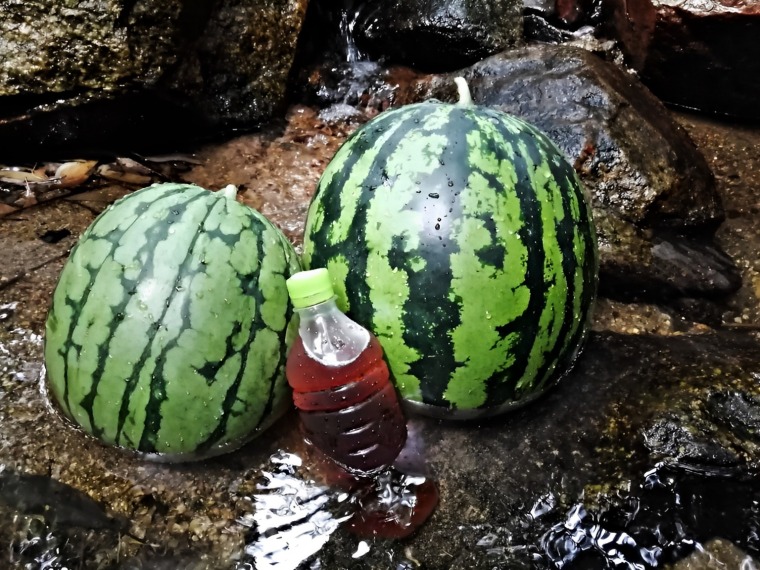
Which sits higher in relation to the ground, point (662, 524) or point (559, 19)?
point (559, 19)

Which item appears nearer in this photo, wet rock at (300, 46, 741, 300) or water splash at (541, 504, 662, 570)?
water splash at (541, 504, 662, 570)

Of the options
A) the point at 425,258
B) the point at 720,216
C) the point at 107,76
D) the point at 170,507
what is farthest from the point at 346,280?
the point at 720,216

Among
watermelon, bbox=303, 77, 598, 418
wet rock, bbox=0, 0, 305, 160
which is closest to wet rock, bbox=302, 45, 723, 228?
watermelon, bbox=303, 77, 598, 418

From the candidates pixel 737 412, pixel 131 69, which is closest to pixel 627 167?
pixel 737 412

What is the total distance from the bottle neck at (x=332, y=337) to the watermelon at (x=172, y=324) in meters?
0.08

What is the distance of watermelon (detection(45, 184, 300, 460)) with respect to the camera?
205 cm

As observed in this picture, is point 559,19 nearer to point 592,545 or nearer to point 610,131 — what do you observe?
point 610,131

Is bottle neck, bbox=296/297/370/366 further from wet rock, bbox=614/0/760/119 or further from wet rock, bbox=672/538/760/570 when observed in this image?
wet rock, bbox=614/0/760/119

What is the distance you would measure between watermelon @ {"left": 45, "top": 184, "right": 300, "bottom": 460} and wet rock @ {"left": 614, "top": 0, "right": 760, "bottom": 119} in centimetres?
398

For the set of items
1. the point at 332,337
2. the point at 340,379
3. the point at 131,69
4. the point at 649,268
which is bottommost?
the point at 649,268

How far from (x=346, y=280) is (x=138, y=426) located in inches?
32.1

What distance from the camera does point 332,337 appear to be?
2.21 m

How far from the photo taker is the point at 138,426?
7.04 ft

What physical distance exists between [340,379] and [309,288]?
13.8 inches
